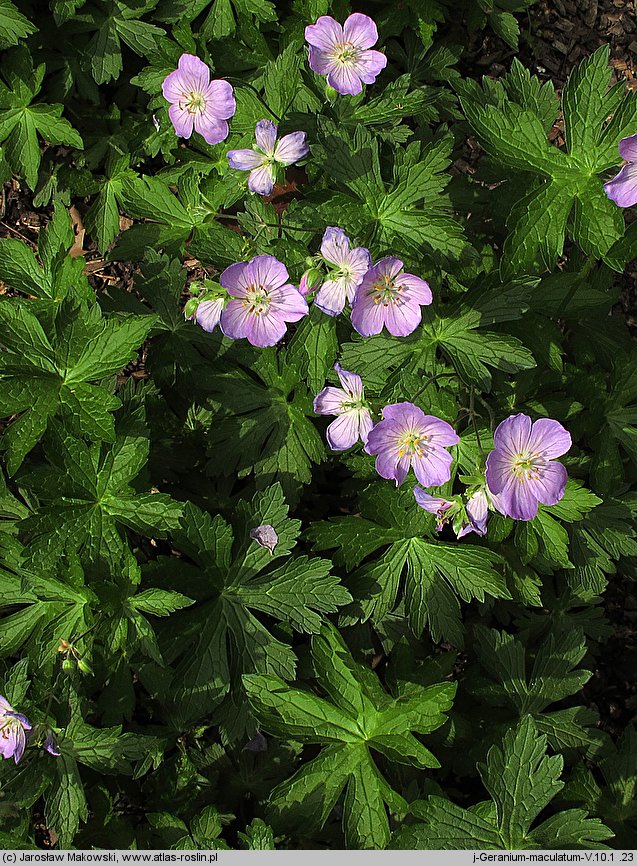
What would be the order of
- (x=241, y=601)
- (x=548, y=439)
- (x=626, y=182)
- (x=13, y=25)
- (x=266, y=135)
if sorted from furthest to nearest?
(x=13, y=25)
(x=241, y=601)
(x=266, y=135)
(x=548, y=439)
(x=626, y=182)

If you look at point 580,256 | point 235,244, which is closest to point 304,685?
point 235,244

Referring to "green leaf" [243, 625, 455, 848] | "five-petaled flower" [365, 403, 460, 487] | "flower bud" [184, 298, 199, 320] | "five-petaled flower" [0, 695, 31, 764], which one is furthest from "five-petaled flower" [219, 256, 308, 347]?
"five-petaled flower" [0, 695, 31, 764]

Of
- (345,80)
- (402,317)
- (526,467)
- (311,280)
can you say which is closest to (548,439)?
(526,467)

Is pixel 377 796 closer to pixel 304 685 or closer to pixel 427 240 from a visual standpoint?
pixel 304 685

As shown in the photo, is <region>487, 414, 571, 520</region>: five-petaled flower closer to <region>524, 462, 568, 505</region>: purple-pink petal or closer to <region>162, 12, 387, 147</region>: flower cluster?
<region>524, 462, 568, 505</region>: purple-pink petal

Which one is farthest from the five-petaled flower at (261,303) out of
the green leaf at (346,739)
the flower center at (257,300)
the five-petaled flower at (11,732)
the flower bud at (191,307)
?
the five-petaled flower at (11,732)

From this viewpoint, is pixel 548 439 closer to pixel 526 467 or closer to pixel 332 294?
pixel 526 467
